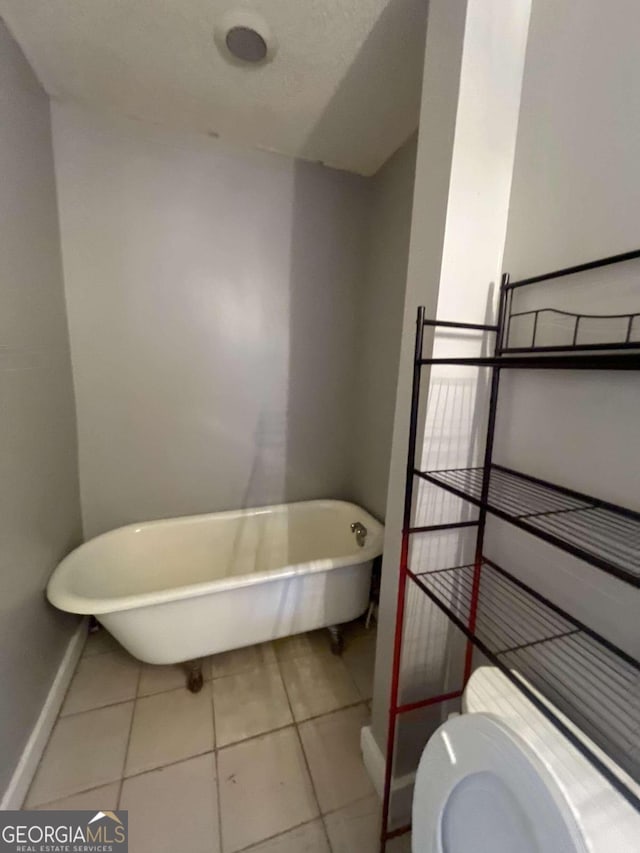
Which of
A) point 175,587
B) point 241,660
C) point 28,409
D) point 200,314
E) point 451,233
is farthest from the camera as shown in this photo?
point 200,314

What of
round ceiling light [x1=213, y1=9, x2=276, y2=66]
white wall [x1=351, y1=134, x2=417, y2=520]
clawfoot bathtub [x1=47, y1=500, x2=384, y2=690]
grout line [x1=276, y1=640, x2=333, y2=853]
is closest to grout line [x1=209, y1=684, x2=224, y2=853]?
clawfoot bathtub [x1=47, y1=500, x2=384, y2=690]

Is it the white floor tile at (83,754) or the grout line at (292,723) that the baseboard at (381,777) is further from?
the white floor tile at (83,754)

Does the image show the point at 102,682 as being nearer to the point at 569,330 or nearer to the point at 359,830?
the point at 359,830

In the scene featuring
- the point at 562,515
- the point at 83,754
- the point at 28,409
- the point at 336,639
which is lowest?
the point at 83,754

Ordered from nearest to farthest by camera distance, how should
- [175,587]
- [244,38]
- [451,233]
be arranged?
[451,233], [244,38], [175,587]

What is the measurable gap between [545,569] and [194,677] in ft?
4.48

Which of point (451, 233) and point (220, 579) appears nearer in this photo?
point (451, 233)

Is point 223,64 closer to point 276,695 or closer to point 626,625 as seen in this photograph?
point 626,625

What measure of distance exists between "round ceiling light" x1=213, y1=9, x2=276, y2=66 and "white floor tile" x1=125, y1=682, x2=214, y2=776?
2.32 metres

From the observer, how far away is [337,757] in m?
1.18

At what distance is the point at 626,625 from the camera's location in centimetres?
66

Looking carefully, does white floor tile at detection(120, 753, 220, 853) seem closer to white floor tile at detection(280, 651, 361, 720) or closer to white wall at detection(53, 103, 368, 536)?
white floor tile at detection(280, 651, 361, 720)

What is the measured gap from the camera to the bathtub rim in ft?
3.78

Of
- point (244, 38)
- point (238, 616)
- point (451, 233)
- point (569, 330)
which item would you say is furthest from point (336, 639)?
point (244, 38)
